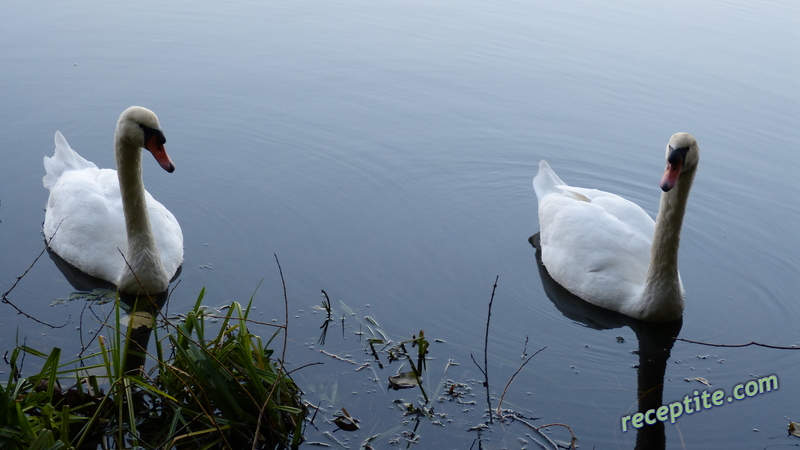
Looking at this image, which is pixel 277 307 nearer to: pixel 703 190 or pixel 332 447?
pixel 332 447

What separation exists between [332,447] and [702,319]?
380 centimetres

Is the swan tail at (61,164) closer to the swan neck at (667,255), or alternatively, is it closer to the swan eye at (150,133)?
the swan eye at (150,133)

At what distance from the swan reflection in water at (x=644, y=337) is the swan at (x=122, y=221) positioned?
348cm

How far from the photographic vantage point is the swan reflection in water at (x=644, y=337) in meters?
5.88

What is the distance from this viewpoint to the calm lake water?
6.40 meters

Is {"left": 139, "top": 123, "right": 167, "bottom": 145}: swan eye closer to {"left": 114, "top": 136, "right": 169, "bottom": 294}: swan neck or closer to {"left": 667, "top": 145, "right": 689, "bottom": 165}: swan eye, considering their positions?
{"left": 114, "top": 136, "right": 169, "bottom": 294}: swan neck

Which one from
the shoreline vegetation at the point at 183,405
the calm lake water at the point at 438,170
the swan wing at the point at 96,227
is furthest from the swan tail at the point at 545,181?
the shoreline vegetation at the point at 183,405

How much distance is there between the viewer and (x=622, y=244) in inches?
308

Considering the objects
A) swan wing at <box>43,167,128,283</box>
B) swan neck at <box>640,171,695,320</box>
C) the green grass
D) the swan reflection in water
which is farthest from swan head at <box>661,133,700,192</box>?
swan wing at <box>43,167,128,283</box>

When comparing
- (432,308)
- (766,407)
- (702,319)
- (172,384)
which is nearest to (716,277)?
(702,319)

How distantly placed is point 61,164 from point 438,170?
4.21 m

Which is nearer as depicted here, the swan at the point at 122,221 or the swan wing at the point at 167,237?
the swan at the point at 122,221

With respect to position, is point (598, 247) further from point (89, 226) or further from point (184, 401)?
point (89, 226)

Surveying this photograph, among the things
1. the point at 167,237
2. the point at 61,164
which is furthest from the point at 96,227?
the point at 61,164
